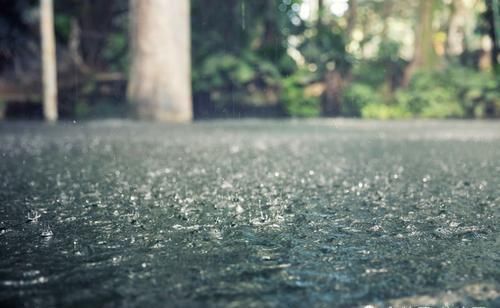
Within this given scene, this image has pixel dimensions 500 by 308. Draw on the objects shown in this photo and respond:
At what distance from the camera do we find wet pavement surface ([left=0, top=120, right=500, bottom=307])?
92 cm

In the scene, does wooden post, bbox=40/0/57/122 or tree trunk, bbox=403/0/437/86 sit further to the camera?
tree trunk, bbox=403/0/437/86

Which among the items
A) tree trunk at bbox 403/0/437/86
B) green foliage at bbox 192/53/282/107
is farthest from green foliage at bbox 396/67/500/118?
green foliage at bbox 192/53/282/107

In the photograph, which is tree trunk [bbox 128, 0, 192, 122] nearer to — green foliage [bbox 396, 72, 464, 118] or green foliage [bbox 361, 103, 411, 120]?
green foliage [bbox 361, 103, 411, 120]

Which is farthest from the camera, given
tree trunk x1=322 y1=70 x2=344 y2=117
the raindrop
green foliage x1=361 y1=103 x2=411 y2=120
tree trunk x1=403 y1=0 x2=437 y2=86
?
tree trunk x1=403 y1=0 x2=437 y2=86

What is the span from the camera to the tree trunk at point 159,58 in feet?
29.2

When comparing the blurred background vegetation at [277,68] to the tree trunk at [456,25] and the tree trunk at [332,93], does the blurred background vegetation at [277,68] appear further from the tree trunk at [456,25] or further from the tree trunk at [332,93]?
the tree trunk at [456,25]

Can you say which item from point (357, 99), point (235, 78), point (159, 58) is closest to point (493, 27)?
point (357, 99)

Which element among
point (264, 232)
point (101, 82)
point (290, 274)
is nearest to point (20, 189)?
point (264, 232)

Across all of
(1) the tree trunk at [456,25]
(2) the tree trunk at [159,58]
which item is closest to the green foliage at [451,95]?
(1) the tree trunk at [456,25]

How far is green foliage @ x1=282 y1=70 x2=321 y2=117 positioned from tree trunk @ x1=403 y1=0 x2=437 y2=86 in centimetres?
316

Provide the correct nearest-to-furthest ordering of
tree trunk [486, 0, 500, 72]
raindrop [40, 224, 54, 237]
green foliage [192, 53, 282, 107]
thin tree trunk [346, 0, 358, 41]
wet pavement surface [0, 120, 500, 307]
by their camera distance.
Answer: wet pavement surface [0, 120, 500, 307] → raindrop [40, 224, 54, 237] → green foliage [192, 53, 282, 107] → tree trunk [486, 0, 500, 72] → thin tree trunk [346, 0, 358, 41]

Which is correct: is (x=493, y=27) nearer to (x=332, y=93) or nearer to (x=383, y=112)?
(x=383, y=112)

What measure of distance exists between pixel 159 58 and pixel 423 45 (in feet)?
31.1

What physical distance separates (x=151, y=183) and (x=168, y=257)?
1.31m
